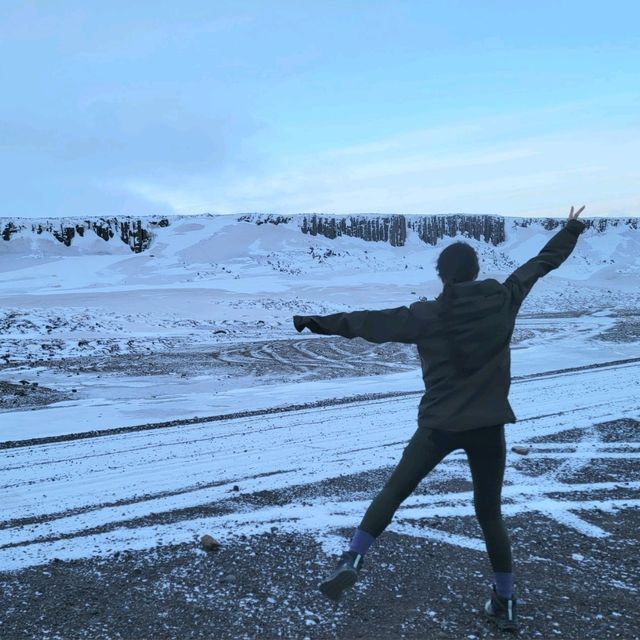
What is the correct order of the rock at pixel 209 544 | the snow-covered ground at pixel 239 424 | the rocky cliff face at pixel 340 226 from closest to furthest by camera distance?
the rock at pixel 209 544 < the snow-covered ground at pixel 239 424 < the rocky cliff face at pixel 340 226

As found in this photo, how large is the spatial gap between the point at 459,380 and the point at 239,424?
5.09 metres

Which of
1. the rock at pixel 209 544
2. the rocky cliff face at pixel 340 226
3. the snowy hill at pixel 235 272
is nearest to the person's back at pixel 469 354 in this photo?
the rock at pixel 209 544

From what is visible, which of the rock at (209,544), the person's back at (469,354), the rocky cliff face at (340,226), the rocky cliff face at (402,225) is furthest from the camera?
the rocky cliff face at (402,225)

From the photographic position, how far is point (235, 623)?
2.94 meters

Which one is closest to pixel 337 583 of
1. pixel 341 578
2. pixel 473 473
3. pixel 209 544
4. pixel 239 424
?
pixel 341 578

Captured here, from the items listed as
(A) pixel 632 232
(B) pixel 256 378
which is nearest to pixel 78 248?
(B) pixel 256 378

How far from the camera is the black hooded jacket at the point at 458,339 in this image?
2.64 meters

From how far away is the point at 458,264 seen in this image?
2738mm

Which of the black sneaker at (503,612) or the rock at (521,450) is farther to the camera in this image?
the rock at (521,450)

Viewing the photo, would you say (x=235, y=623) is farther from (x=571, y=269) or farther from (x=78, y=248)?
(x=571, y=269)

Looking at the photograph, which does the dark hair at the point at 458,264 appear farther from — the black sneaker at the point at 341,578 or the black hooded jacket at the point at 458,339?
the black sneaker at the point at 341,578

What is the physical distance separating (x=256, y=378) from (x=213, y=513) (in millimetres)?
6827

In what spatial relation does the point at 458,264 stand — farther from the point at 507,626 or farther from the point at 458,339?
the point at 507,626

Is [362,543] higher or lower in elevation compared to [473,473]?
lower
